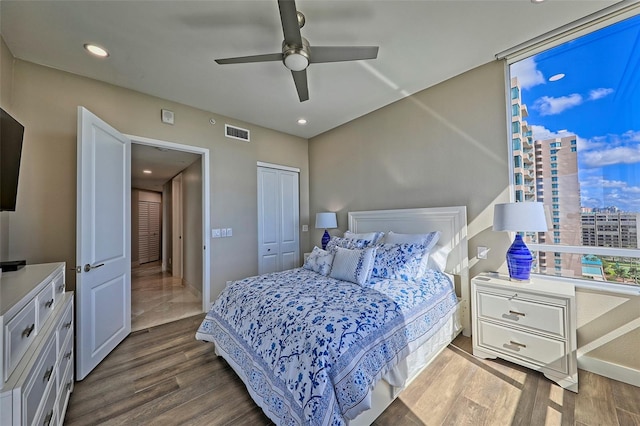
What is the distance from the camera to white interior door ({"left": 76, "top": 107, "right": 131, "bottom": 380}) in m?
2.10

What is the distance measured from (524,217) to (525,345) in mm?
1043

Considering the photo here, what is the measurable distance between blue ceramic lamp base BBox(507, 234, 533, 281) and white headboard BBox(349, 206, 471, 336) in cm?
51

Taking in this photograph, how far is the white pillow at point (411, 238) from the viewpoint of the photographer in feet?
9.06

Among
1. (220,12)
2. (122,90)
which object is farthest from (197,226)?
(220,12)

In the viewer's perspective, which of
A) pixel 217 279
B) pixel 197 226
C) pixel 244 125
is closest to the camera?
pixel 217 279

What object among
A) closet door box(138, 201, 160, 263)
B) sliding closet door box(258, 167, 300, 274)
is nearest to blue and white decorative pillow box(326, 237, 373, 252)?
sliding closet door box(258, 167, 300, 274)

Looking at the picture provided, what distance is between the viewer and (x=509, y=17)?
2.00 metres

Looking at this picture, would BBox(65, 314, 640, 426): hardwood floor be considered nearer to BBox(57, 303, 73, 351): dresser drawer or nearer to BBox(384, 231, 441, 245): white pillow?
BBox(57, 303, 73, 351): dresser drawer

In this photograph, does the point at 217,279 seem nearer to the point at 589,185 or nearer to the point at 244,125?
the point at 244,125

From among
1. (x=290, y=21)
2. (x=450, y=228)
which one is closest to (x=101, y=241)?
(x=290, y=21)

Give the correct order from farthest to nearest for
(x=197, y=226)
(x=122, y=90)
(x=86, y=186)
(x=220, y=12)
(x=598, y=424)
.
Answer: (x=197, y=226), (x=122, y=90), (x=86, y=186), (x=220, y=12), (x=598, y=424)

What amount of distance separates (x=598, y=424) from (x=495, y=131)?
2.37 m

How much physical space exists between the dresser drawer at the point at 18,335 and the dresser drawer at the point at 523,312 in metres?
2.95

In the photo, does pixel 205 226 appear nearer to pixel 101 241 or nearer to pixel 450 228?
pixel 101 241
